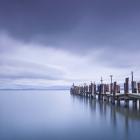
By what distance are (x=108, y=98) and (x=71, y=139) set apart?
4331 centimetres

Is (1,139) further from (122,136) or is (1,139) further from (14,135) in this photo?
(122,136)

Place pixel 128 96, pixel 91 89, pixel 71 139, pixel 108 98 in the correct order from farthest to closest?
pixel 91 89 → pixel 108 98 → pixel 128 96 → pixel 71 139

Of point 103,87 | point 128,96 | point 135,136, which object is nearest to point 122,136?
point 135,136

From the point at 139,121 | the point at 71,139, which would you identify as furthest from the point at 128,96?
the point at 71,139

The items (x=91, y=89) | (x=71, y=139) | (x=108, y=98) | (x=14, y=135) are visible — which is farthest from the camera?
(x=91, y=89)

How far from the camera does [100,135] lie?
28.2m

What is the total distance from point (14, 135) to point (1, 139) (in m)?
1.75

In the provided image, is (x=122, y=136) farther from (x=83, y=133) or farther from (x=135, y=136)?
(x=83, y=133)

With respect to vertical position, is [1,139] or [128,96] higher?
[128,96]

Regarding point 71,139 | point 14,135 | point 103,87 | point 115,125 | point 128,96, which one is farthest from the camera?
point 103,87

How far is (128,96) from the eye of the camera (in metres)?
49.8

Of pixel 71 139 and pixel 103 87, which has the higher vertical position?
pixel 103 87

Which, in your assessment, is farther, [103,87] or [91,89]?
[91,89]

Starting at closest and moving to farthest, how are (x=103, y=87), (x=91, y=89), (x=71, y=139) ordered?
(x=71, y=139), (x=103, y=87), (x=91, y=89)
